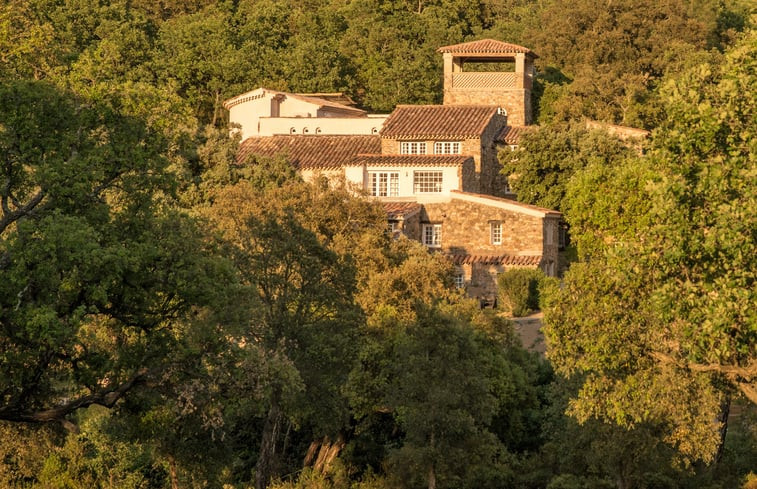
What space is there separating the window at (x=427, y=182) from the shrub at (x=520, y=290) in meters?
8.14

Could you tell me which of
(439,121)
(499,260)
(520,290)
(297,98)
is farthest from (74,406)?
(297,98)

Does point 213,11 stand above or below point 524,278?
above

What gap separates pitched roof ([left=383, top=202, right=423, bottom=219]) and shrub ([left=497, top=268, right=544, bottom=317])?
5559 millimetres

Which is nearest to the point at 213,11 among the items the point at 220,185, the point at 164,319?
the point at 220,185

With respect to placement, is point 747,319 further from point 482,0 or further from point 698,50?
point 482,0

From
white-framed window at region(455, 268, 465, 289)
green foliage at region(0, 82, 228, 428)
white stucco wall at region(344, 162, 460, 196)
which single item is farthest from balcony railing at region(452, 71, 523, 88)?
green foliage at region(0, 82, 228, 428)

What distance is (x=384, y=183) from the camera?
2719 inches

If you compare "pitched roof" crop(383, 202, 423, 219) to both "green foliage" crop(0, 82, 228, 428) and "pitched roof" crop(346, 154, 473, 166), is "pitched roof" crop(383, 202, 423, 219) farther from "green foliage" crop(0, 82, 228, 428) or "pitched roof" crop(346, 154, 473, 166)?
"green foliage" crop(0, 82, 228, 428)

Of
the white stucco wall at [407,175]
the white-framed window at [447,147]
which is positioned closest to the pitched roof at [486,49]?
the white-framed window at [447,147]

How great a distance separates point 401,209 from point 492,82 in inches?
768

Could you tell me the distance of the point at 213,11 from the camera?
4316 inches

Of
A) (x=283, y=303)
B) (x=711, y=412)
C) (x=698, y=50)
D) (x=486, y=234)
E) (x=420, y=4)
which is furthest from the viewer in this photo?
(x=420, y=4)

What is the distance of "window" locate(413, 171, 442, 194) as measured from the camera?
68.5 meters

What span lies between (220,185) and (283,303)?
22.5m
